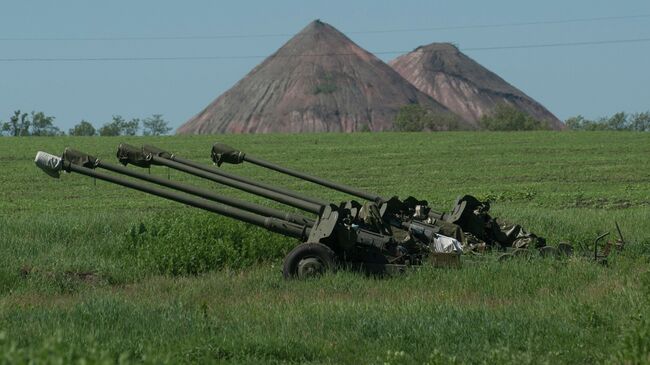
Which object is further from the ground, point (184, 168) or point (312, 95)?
point (312, 95)

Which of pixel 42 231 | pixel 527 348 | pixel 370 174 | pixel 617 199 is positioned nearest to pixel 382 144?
pixel 370 174

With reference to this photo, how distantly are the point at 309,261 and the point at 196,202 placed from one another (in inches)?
57.5

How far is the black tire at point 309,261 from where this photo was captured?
1318cm

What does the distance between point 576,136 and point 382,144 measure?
33.6ft

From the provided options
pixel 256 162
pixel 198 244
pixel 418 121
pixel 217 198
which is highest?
pixel 418 121

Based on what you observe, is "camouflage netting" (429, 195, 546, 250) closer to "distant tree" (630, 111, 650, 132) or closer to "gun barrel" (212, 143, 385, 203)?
"gun barrel" (212, 143, 385, 203)

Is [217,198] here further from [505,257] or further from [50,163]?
[505,257]

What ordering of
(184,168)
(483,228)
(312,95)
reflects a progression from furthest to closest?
1. (312,95)
2. (483,228)
3. (184,168)

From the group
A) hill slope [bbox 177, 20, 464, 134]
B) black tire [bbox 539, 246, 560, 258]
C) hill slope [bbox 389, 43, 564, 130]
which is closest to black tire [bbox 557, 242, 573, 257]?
black tire [bbox 539, 246, 560, 258]

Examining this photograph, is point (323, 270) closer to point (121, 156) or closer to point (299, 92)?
point (121, 156)

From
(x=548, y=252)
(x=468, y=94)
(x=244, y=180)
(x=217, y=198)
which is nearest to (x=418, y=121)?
(x=244, y=180)

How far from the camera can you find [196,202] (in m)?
13.5

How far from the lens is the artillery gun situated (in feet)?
43.7

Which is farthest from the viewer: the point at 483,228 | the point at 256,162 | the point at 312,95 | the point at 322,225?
the point at 312,95
